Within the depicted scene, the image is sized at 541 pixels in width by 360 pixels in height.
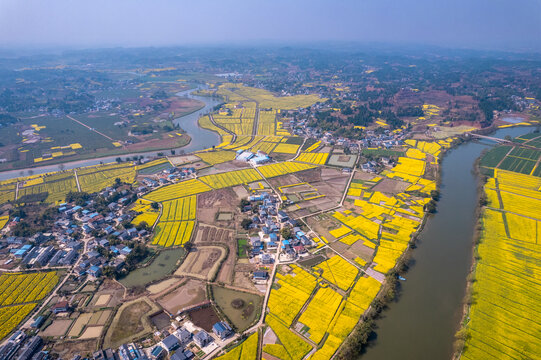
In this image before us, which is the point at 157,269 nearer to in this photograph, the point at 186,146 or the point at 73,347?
the point at 73,347

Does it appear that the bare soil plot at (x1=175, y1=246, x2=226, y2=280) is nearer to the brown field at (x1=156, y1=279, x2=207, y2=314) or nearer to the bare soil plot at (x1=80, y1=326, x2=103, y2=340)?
the brown field at (x1=156, y1=279, x2=207, y2=314)

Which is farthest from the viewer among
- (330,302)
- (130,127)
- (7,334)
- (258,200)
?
(130,127)

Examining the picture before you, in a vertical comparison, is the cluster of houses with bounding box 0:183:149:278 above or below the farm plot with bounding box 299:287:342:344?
above

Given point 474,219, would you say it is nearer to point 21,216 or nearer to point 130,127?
point 21,216

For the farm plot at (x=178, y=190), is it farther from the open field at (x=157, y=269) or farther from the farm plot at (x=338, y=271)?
the farm plot at (x=338, y=271)

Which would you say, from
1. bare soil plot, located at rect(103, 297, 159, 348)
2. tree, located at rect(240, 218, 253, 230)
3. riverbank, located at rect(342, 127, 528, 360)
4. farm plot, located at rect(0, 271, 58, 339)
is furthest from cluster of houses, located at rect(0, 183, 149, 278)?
riverbank, located at rect(342, 127, 528, 360)

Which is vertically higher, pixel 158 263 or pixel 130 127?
pixel 130 127

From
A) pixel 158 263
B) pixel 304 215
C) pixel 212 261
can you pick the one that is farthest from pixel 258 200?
pixel 158 263
